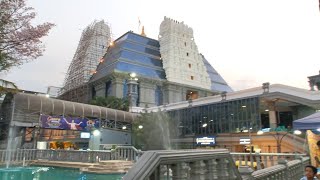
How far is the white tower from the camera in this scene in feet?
228

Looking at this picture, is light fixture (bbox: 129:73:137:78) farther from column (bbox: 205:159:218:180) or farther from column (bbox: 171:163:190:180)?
column (bbox: 171:163:190:180)

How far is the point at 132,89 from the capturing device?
59219 millimetres

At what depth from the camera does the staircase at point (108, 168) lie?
64.6 ft

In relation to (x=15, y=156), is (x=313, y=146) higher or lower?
higher

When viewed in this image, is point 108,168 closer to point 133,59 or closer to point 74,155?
point 74,155

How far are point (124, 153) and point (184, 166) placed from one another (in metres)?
20.9

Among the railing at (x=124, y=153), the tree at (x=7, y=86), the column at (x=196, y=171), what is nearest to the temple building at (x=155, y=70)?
the railing at (x=124, y=153)

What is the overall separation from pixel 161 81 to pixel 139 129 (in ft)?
92.6

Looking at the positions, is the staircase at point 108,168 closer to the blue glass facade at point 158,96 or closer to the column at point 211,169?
the column at point 211,169

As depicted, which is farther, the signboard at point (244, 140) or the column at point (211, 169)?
the signboard at point (244, 140)

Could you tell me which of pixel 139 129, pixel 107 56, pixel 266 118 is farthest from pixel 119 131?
pixel 107 56

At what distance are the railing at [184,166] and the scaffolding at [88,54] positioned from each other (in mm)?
67011

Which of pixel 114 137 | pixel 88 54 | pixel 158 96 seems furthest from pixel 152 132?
pixel 88 54

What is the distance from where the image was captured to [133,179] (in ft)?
8.78
